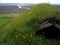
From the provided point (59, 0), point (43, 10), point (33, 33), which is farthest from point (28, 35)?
point (59, 0)

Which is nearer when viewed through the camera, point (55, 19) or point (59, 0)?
point (55, 19)

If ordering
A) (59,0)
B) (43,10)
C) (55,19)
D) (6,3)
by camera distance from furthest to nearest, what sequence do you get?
(6,3) < (59,0) < (43,10) < (55,19)

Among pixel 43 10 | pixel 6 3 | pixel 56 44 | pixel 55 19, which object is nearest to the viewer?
pixel 56 44

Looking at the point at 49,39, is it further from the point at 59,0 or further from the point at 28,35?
the point at 59,0

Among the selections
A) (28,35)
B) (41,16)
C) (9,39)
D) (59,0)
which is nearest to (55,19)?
(41,16)

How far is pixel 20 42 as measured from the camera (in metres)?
8.52

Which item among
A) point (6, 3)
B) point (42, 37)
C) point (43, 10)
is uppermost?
point (43, 10)

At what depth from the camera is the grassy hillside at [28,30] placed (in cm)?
852

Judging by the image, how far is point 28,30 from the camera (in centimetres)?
898

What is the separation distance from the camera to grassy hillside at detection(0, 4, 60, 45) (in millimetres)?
8523

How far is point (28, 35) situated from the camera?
28.5 ft

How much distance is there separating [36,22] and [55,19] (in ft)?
2.35

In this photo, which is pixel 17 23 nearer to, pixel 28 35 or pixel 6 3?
pixel 28 35

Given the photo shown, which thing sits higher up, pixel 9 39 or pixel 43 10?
pixel 43 10
